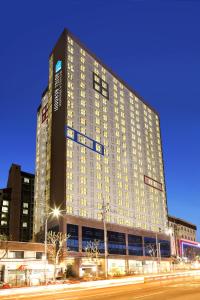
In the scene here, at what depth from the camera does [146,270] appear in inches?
4210

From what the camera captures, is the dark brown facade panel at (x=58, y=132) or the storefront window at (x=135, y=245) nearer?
the dark brown facade panel at (x=58, y=132)

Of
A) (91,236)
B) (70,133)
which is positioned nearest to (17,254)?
(91,236)

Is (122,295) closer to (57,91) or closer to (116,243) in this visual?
(116,243)

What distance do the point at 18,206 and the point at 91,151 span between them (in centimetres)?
5576

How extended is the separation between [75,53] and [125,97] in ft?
107

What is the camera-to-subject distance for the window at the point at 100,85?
130 metres

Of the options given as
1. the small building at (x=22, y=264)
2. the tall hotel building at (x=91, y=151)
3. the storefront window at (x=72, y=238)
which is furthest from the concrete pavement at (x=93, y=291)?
the tall hotel building at (x=91, y=151)

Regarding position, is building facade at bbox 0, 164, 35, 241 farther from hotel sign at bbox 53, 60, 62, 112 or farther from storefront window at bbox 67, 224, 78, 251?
storefront window at bbox 67, 224, 78, 251

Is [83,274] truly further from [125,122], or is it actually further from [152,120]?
[152,120]

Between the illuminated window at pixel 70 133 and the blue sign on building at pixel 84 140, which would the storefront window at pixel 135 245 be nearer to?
the blue sign on building at pixel 84 140

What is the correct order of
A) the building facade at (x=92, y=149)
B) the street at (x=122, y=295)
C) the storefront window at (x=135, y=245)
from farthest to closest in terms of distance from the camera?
the storefront window at (x=135, y=245), the building facade at (x=92, y=149), the street at (x=122, y=295)

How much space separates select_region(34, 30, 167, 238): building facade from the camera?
108625 millimetres

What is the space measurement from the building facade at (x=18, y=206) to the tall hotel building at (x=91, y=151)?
104ft

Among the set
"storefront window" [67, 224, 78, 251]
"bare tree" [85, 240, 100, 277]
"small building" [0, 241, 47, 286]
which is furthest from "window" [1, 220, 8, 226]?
"small building" [0, 241, 47, 286]
